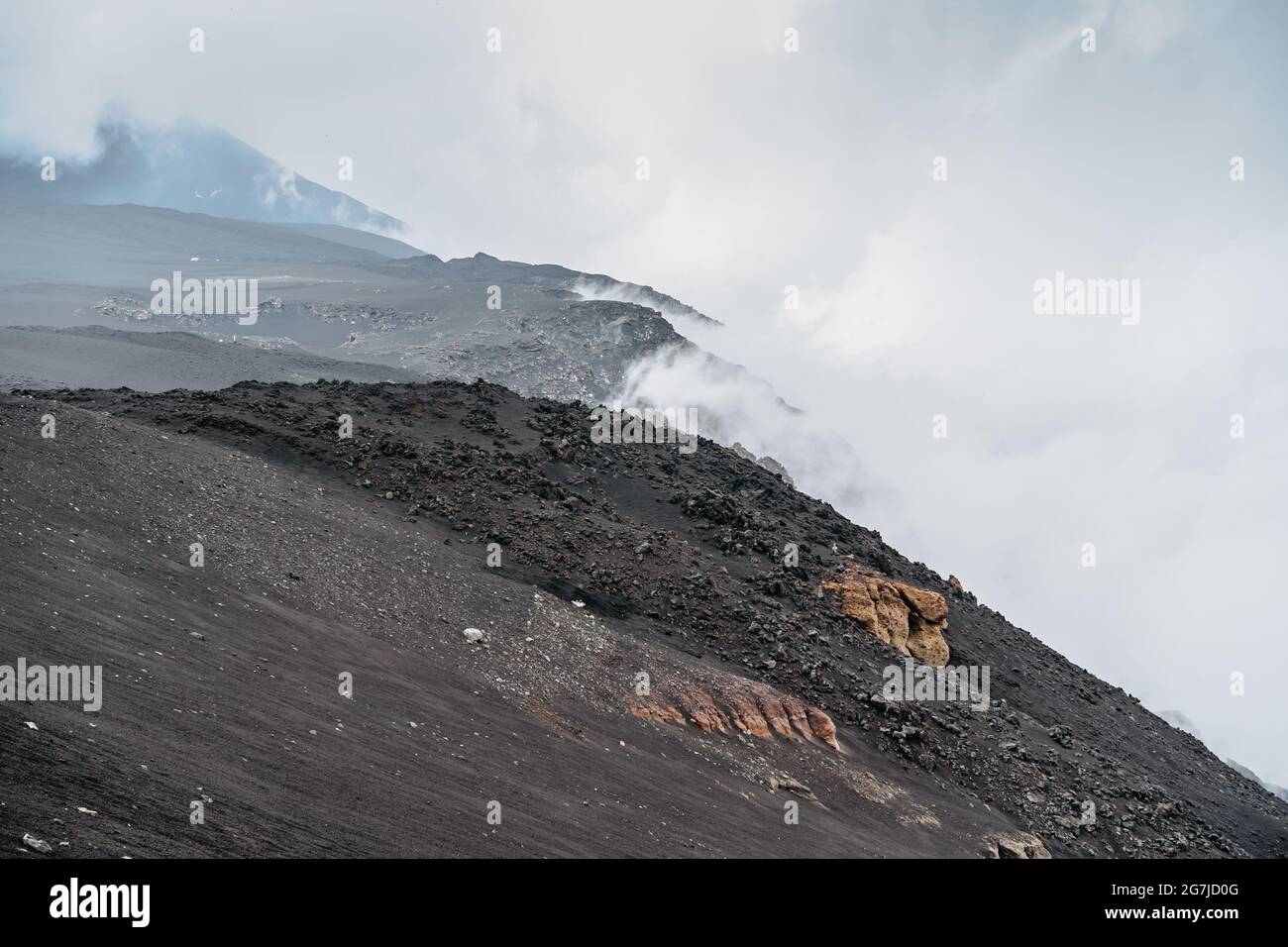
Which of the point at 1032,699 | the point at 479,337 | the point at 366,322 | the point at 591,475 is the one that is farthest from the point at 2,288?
the point at 1032,699

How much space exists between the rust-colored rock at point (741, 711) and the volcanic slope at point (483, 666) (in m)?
0.09

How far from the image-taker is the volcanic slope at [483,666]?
545 inches

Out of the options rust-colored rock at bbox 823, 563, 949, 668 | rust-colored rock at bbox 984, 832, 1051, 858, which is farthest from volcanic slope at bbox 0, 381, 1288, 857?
rust-colored rock at bbox 823, 563, 949, 668

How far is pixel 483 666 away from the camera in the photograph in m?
22.9

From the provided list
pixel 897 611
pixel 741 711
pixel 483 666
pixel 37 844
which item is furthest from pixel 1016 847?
pixel 37 844

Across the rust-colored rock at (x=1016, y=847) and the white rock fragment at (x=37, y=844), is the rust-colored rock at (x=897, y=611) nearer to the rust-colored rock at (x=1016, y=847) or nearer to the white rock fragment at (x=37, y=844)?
the rust-colored rock at (x=1016, y=847)

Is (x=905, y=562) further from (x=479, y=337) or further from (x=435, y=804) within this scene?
Result: (x=479, y=337)

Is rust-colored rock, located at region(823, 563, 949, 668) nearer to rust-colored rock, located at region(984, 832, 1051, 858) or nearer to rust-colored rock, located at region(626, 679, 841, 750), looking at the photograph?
rust-colored rock, located at region(626, 679, 841, 750)

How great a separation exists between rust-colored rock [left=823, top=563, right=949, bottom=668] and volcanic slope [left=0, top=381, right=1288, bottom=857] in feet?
2.12

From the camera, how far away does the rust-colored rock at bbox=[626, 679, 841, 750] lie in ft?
80.7

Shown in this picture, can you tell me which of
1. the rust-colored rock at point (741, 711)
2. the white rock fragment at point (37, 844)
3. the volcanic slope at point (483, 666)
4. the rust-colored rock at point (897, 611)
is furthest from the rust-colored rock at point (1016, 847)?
the white rock fragment at point (37, 844)

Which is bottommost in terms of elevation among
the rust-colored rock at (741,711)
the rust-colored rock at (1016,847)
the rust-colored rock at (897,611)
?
the rust-colored rock at (1016,847)
